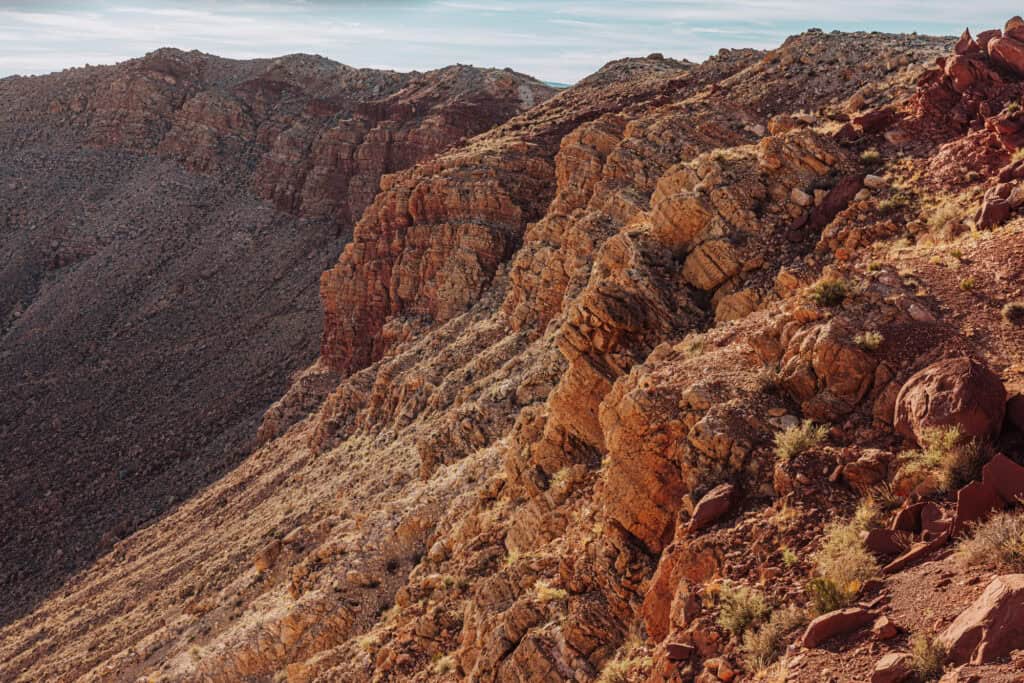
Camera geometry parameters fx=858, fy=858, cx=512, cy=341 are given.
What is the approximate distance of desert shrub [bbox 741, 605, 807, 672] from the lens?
8246mm

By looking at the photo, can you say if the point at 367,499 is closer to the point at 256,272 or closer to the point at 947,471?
the point at 947,471

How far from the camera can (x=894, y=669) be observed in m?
7.01

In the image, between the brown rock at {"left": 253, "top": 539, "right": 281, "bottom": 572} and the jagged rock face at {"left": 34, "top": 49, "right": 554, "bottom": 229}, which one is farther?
the jagged rock face at {"left": 34, "top": 49, "right": 554, "bottom": 229}

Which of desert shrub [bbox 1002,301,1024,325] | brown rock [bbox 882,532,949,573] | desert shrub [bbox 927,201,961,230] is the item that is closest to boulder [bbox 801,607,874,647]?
brown rock [bbox 882,532,949,573]

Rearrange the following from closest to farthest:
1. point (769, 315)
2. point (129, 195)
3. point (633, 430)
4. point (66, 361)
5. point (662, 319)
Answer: point (633, 430)
point (769, 315)
point (662, 319)
point (66, 361)
point (129, 195)

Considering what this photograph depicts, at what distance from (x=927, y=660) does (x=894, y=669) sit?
27 centimetres

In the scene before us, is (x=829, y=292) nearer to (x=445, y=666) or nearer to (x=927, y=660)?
(x=927, y=660)

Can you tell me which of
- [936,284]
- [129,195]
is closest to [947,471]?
[936,284]

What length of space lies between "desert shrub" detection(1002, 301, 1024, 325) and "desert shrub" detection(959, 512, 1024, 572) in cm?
433

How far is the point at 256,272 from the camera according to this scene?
64.1 metres

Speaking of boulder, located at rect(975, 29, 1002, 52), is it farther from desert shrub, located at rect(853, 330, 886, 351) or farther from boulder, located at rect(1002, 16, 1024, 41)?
desert shrub, located at rect(853, 330, 886, 351)

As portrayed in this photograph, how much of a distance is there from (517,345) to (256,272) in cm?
4048

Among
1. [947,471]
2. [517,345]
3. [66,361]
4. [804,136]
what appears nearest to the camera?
[947,471]

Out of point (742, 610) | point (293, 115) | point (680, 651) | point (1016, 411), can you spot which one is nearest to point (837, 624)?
point (742, 610)
